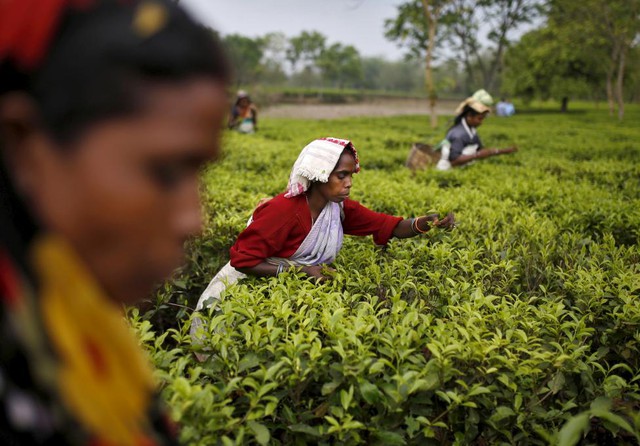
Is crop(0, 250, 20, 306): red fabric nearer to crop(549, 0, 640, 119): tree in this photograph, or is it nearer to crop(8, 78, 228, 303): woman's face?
crop(8, 78, 228, 303): woman's face

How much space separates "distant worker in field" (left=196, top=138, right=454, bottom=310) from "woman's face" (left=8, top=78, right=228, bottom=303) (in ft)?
5.86

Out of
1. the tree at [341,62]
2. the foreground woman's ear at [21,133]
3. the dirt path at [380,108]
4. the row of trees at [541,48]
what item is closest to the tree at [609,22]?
the row of trees at [541,48]

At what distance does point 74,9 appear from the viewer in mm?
660

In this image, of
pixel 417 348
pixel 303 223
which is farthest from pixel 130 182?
pixel 303 223

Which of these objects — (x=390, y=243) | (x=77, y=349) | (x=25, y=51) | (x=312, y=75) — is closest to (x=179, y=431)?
(x=77, y=349)

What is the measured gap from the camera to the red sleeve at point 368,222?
3.08 m

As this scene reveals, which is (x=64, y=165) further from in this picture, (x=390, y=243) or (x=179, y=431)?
(x=390, y=243)

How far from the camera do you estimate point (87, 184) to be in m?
0.66

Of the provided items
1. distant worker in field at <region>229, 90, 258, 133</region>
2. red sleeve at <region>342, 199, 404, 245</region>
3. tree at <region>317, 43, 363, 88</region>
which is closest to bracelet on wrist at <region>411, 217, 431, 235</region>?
red sleeve at <region>342, 199, 404, 245</region>

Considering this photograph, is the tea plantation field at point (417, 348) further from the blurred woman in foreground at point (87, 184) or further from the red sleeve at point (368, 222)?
the blurred woman in foreground at point (87, 184)

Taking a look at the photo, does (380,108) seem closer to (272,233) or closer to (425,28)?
(425,28)

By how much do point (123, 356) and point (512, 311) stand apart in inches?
75.4

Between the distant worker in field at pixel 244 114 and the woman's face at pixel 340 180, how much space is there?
9461 millimetres

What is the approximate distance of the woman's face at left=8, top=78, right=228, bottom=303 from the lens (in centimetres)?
66
